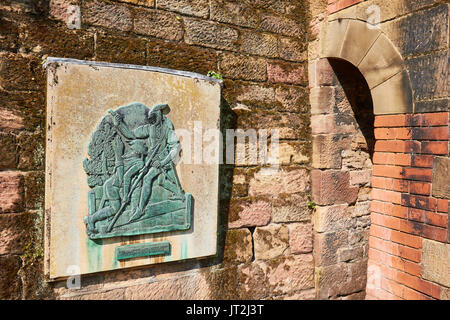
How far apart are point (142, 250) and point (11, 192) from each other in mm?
910

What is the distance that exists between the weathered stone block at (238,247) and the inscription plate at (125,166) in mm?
207

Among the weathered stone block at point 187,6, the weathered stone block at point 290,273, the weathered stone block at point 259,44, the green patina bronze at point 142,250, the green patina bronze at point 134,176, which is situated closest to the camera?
the green patina bronze at point 134,176

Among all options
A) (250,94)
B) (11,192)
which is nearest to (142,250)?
(11,192)

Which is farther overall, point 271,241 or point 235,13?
point 271,241

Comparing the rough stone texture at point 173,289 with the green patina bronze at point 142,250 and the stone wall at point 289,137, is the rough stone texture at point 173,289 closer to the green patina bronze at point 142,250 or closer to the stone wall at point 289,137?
the stone wall at point 289,137

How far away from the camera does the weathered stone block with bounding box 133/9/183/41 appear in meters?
2.54

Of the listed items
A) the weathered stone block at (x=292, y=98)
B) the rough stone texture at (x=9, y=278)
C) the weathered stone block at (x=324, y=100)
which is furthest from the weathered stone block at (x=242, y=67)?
the rough stone texture at (x=9, y=278)

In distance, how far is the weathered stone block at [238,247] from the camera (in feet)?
9.43

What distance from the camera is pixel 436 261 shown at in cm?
243

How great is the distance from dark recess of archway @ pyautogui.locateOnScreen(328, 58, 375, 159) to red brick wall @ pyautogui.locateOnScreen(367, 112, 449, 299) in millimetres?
113

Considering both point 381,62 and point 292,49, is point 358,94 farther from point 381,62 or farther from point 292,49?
point 292,49
